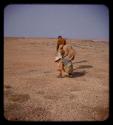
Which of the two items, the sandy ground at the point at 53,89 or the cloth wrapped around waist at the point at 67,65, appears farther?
the cloth wrapped around waist at the point at 67,65

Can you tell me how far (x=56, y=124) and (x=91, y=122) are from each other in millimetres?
400

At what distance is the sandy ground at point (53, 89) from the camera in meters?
4.04

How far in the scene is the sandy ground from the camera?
4035 millimetres

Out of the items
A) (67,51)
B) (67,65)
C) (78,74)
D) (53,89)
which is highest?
(67,51)

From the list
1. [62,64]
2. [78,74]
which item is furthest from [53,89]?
[78,74]

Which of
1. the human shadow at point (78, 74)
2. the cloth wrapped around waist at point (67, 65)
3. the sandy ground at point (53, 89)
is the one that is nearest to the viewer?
the sandy ground at point (53, 89)

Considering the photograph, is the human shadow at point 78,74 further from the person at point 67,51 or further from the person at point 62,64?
the person at point 67,51

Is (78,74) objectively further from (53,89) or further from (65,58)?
(53,89)

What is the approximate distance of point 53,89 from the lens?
14.1 feet

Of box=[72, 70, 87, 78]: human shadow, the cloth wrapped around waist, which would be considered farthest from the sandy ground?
the cloth wrapped around waist

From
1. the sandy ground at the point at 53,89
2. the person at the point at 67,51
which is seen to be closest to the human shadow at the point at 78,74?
the sandy ground at the point at 53,89

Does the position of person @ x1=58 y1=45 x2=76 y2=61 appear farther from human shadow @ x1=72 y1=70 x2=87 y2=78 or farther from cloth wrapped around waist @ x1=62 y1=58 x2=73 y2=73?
human shadow @ x1=72 y1=70 x2=87 y2=78

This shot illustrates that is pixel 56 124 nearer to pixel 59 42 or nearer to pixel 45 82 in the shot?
pixel 45 82

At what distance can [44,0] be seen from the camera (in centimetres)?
395
